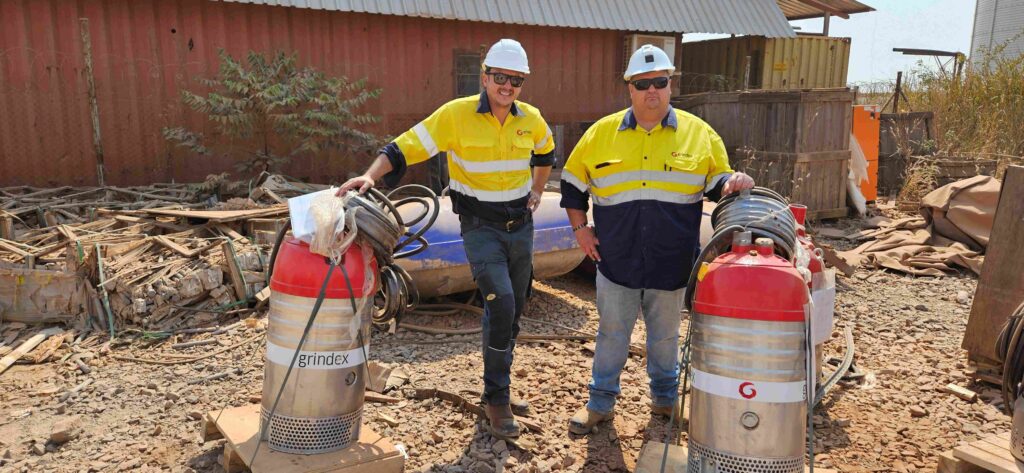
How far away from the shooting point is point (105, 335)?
5.56m

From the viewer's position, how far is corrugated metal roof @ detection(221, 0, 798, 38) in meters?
10.2

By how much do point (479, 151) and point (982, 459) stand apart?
2766 millimetres

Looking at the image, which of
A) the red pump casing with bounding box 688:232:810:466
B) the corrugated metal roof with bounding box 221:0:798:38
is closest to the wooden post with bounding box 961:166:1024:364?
the red pump casing with bounding box 688:232:810:466

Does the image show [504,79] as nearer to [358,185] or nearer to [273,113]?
[358,185]

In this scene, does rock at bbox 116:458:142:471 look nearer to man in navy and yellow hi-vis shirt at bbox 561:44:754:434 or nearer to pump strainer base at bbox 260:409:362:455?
pump strainer base at bbox 260:409:362:455

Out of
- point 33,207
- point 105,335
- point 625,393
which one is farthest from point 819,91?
point 33,207

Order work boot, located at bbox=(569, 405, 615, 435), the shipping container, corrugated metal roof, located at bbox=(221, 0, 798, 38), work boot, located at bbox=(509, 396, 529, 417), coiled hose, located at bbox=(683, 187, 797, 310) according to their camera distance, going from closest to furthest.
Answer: coiled hose, located at bbox=(683, 187, 797, 310) → work boot, located at bbox=(569, 405, 615, 435) → work boot, located at bbox=(509, 396, 529, 417) → the shipping container → corrugated metal roof, located at bbox=(221, 0, 798, 38)

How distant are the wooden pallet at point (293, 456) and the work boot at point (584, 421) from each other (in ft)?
3.46

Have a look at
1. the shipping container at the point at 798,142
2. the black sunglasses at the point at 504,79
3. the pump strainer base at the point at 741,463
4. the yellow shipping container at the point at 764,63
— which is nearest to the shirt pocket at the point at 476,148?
the black sunglasses at the point at 504,79

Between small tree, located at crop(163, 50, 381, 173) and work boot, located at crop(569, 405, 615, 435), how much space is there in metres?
6.21

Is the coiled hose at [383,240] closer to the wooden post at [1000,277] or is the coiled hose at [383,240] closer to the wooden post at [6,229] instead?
the wooden post at [1000,277]

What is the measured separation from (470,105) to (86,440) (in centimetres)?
280

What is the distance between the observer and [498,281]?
152 inches

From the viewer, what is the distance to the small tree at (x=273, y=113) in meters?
8.77
